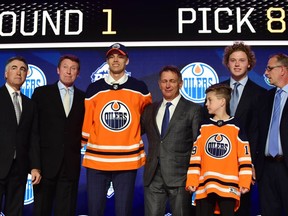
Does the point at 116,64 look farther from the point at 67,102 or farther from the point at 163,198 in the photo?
the point at 163,198

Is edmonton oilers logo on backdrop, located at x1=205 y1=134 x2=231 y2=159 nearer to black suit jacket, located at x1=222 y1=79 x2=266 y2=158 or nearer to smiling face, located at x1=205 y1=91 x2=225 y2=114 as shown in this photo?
smiling face, located at x1=205 y1=91 x2=225 y2=114

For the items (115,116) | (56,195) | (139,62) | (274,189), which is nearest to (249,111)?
(274,189)

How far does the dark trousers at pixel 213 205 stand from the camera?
2.56 meters

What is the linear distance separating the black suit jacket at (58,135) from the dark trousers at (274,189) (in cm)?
127

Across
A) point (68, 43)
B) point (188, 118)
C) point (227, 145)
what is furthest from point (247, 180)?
point (68, 43)

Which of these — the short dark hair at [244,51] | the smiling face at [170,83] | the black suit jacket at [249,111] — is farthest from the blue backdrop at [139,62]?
the smiling face at [170,83]

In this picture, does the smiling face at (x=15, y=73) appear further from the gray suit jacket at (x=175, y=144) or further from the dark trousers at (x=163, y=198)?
the dark trousers at (x=163, y=198)

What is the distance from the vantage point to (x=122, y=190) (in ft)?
9.27

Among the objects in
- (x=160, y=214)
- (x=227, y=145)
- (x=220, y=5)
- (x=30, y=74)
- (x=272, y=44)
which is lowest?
(x=160, y=214)

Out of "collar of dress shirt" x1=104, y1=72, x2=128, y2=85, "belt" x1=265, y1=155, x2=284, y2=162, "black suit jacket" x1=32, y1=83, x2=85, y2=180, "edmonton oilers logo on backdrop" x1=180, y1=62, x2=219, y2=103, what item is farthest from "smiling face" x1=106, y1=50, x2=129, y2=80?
"edmonton oilers logo on backdrop" x1=180, y1=62, x2=219, y2=103

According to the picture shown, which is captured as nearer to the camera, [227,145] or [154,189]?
[227,145]

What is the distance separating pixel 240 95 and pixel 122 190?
3.46 feet

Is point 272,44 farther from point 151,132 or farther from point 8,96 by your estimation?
point 8,96

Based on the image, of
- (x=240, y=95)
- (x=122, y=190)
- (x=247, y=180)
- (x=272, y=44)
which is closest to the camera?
(x=247, y=180)
